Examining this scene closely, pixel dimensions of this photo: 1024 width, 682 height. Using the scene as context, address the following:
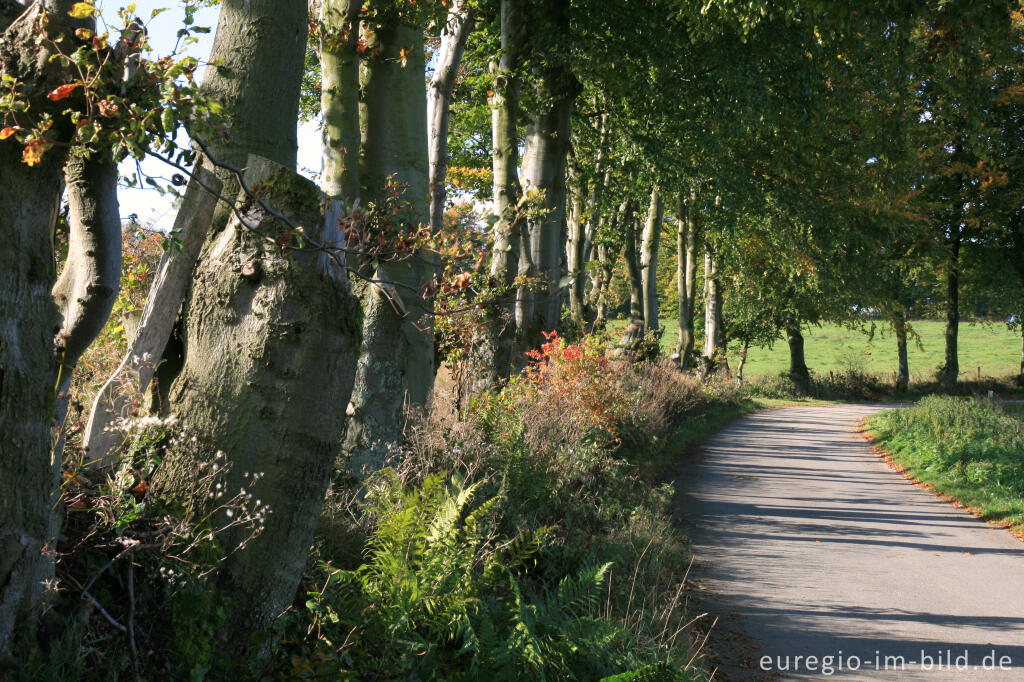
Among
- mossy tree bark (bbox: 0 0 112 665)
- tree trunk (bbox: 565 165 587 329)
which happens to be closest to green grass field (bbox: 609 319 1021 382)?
tree trunk (bbox: 565 165 587 329)

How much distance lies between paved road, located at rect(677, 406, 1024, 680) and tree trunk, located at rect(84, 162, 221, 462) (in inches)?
171

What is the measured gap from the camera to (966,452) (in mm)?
14039

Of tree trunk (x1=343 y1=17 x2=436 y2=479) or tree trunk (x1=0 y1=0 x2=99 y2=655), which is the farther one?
tree trunk (x1=343 y1=17 x2=436 y2=479)

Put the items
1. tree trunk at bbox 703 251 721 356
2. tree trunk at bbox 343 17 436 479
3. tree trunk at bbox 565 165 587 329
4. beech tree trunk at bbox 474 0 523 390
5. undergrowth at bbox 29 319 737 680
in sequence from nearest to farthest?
undergrowth at bbox 29 319 737 680 → tree trunk at bbox 343 17 436 479 → beech tree trunk at bbox 474 0 523 390 → tree trunk at bbox 565 165 587 329 → tree trunk at bbox 703 251 721 356

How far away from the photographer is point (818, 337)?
245 ft

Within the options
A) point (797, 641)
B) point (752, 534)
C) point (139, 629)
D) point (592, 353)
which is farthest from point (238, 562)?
point (592, 353)

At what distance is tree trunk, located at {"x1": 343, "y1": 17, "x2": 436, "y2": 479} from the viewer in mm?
6914

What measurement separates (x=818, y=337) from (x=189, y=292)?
77.2m

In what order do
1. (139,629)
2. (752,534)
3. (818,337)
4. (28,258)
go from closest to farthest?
(28,258), (139,629), (752,534), (818,337)

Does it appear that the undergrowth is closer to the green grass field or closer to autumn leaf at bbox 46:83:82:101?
autumn leaf at bbox 46:83:82:101

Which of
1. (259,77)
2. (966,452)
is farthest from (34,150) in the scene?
(966,452)

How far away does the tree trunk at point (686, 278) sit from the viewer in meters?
29.2

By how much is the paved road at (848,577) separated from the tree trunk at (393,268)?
10.8ft

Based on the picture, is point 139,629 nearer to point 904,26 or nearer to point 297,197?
point 297,197
